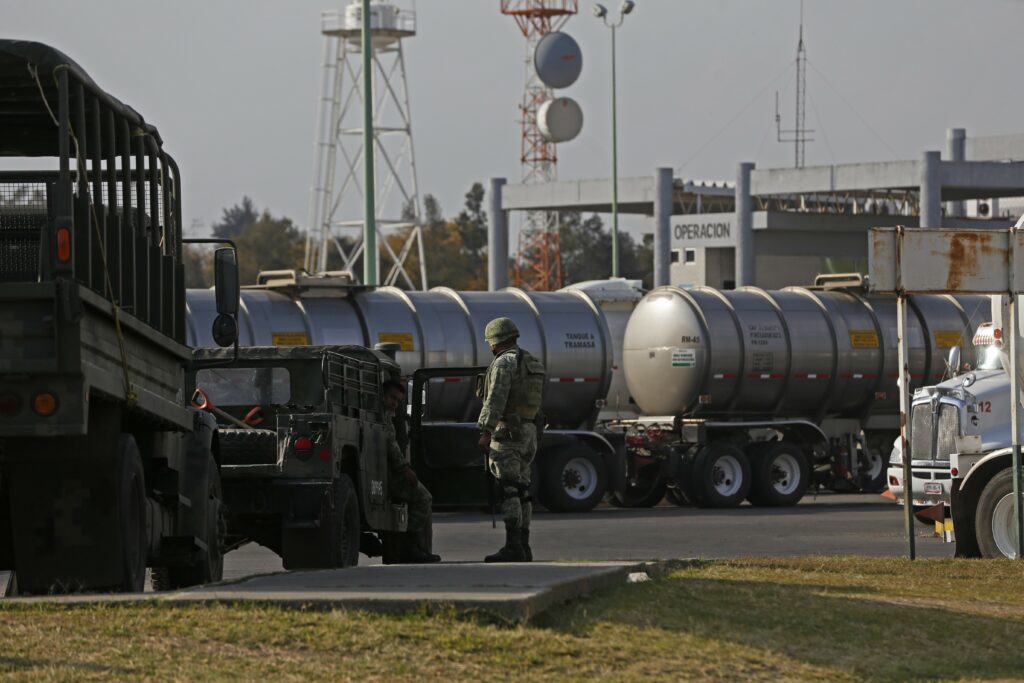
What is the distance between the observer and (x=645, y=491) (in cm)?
3084

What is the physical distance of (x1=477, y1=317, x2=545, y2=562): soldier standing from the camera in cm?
1391

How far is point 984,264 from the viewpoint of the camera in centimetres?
1491

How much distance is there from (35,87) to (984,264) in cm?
762

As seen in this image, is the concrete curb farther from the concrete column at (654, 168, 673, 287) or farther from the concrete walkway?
the concrete column at (654, 168, 673, 287)

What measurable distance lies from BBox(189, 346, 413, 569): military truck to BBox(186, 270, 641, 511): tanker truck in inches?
465

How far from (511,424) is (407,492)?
62.4 inches

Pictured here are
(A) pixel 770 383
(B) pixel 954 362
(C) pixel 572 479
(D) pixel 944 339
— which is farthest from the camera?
(D) pixel 944 339

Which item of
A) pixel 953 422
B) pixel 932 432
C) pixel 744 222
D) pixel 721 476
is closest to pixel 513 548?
pixel 953 422

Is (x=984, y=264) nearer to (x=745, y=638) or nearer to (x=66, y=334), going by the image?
(x=745, y=638)

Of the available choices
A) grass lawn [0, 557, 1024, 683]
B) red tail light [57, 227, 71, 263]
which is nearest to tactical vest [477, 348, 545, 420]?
grass lawn [0, 557, 1024, 683]

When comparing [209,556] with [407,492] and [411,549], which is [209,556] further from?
[411,549]

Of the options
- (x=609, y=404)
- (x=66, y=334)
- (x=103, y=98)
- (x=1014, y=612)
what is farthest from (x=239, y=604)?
(x=609, y=404)

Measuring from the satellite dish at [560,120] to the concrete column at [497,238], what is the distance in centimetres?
416

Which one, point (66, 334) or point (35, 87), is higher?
point (35, 87)
